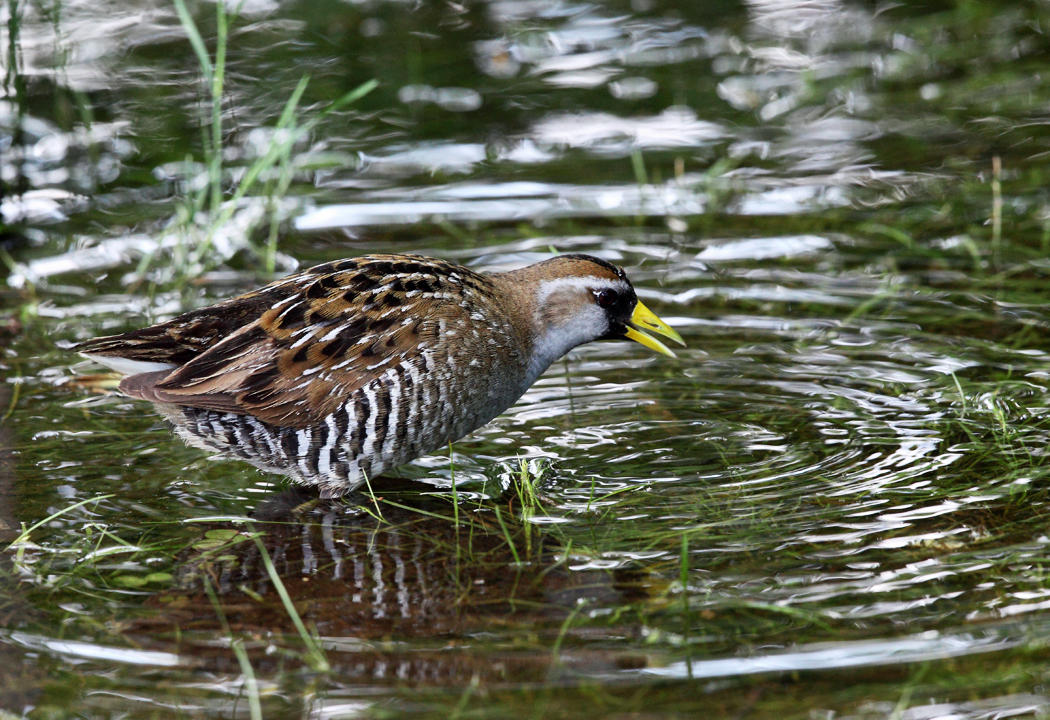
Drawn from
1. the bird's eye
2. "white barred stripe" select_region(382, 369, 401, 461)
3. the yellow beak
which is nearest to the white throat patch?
the bird's eye

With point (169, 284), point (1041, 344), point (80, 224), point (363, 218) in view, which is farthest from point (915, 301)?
point (80, 224)

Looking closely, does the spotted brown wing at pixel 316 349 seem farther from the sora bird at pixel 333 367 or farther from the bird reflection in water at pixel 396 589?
the bird reflection in water at pixel 396 589

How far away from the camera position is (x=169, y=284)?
733cm

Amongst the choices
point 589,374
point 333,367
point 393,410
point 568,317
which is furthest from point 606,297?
point 333,367

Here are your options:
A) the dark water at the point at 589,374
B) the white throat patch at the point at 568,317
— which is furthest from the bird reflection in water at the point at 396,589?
the white throat patch at the point at 568,317

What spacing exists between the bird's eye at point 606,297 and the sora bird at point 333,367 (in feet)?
1.40

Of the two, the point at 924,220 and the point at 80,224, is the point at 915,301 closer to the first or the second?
the point at 924,220

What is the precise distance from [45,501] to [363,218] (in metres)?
3.19

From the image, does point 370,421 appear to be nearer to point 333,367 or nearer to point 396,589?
point 333,367

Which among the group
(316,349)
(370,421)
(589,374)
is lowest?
(370,421)

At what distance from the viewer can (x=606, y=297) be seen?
563 centimetres

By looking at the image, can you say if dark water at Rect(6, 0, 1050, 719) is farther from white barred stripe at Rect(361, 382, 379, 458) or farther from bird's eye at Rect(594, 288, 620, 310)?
bird's eye at Rect(594, 288, 620, 310)

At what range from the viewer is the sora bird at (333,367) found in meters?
5.11

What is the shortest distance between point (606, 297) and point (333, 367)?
1.22 metres
